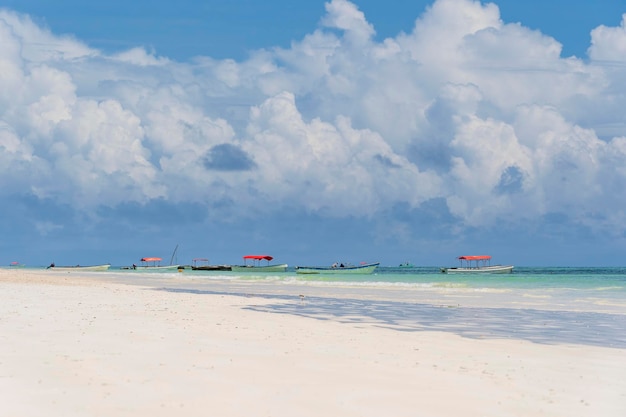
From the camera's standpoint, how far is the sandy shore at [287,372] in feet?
32.2

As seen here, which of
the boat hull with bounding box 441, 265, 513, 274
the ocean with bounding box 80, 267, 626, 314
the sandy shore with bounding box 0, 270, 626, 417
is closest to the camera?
the sandy shore with bounding box 0, 270, 626, 417

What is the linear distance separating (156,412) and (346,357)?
5.91 metres

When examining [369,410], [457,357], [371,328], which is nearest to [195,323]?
[371,328]

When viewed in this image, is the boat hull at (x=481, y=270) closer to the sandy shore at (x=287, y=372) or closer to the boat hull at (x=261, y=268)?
the boat hull at (x=261, y=268)

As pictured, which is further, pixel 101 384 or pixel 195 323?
pixel 195 323

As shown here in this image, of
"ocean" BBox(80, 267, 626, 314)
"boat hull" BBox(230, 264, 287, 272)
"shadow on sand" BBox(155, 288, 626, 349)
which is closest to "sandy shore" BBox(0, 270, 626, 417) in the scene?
"shadow on sand" BBox(155, 288, 626, 349)

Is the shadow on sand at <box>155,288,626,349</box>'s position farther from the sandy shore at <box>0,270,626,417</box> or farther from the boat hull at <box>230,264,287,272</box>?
the boat hull at <box>230,264,287,272</box>

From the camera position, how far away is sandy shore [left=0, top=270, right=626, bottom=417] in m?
9.81

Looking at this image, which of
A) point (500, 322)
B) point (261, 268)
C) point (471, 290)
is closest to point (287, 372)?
point (500, 322)

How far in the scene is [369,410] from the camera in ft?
31.7

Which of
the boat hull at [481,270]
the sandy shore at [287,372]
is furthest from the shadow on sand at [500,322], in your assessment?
the boat hull at [481,270]

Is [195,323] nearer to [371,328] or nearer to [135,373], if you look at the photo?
[371,328]

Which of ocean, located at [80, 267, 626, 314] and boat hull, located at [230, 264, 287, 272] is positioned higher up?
boat hull, located at [230, 264, 287, 272]

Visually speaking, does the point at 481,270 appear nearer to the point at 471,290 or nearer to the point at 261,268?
the point at 261,268
